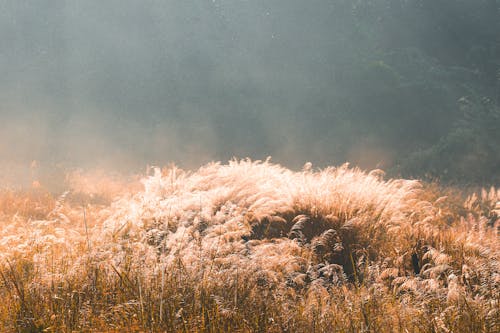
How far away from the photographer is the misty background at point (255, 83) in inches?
728

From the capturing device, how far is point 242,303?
128 inches

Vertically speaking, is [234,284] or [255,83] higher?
[255,83]

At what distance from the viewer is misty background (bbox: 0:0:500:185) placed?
18.5 meters

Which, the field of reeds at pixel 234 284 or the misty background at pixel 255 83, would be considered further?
the misty background at pixel 255 83

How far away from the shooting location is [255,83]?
25.4 metres

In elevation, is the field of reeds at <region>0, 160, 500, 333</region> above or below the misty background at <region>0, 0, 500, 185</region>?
below

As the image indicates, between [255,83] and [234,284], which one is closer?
[234,284]

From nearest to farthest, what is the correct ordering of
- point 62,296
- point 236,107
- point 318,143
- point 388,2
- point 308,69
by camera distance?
1. point 62,296
2. point 318,143
3. point 236,107
4. point 308,69
5. point 388,2

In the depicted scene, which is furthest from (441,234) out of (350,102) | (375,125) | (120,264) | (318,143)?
(350,102)

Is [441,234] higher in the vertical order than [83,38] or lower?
lower

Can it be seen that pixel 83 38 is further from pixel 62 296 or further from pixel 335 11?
pixel 62 296

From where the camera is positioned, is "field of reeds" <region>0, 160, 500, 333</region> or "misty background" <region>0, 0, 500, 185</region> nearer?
"field of reeds" <region>0, 160, 500, 333</region>

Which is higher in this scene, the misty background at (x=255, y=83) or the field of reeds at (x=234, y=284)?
the misty background at (x=255, y=83)

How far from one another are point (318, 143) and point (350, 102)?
421cm
